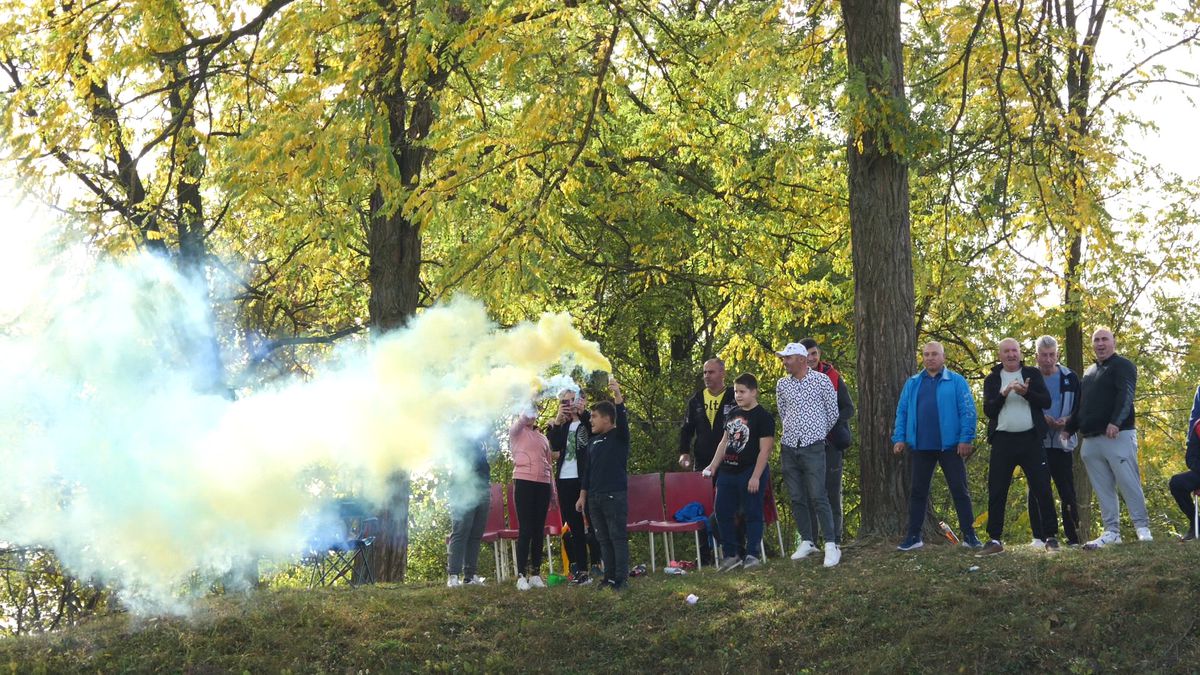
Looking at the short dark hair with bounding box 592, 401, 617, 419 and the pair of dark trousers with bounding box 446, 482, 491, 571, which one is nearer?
the short dark hair with bounding box 592, 401, 617, 419

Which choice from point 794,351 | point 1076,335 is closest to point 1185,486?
point 794,351

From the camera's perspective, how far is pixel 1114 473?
33.6ft

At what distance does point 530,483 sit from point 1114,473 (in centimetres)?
509

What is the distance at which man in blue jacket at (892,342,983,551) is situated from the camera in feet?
33.0

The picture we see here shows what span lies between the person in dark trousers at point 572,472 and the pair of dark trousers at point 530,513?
321mm

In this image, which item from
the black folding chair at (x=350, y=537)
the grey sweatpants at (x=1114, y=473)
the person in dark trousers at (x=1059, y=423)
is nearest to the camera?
the grey sweatpants at (x=1114, y=473)

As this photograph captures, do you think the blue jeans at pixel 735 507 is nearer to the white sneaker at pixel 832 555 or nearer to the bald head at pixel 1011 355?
the white sneaker at pixel 832 555

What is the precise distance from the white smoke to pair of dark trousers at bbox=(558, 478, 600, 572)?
92 centimetres

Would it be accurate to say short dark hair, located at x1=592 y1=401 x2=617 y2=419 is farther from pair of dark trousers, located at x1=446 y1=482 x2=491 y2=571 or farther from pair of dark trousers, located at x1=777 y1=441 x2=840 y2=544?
pair of dark trousers, located at x1=777 y1=441 x2=840 y2=544

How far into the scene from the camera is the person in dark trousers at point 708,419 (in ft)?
36.3

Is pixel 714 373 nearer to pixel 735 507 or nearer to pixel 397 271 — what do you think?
pixel 735 507

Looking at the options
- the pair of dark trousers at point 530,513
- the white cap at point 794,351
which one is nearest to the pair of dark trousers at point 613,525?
the pair of dark trousers at point 530,513

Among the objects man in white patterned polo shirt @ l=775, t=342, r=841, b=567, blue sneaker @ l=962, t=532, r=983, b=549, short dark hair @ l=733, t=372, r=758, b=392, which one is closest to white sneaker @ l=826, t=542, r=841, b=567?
man in white patterned polo shirt @ l=775, t=342, r=841, b=567

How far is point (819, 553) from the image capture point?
10852mm
